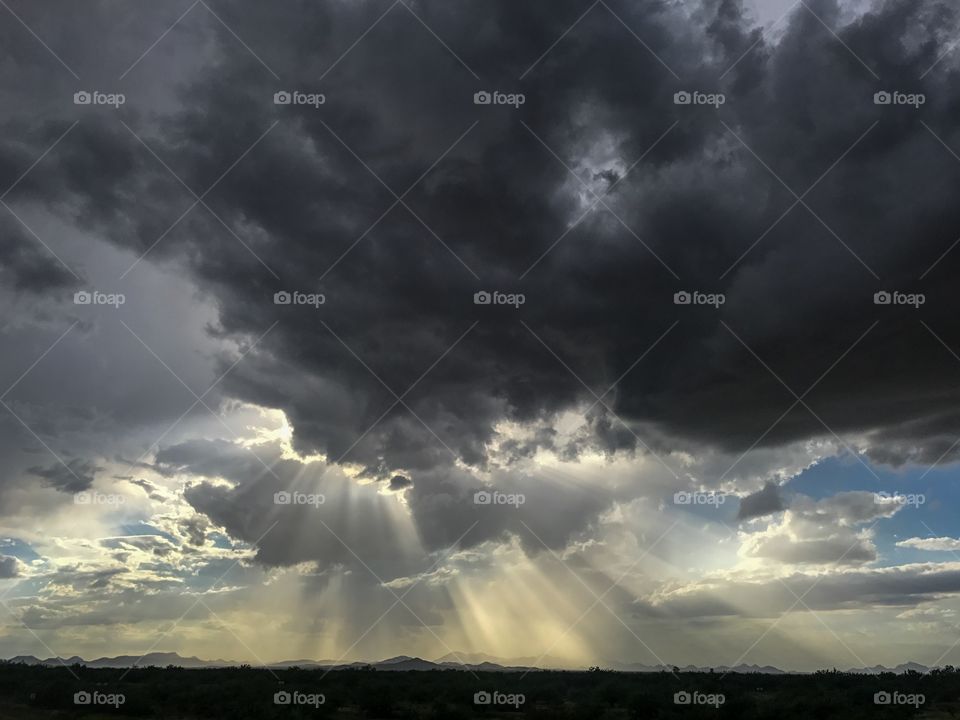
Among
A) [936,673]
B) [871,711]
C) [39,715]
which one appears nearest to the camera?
[39,715]

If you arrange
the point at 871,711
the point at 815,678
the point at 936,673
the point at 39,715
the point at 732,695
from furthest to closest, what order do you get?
the point at 815,678 → the point at 936,673 → the point at 732,695 → the point at 871,711 → the point at 39,715

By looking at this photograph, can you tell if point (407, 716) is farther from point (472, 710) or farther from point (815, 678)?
point (815, 678)

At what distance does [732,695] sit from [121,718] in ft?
113

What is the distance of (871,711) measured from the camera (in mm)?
46562

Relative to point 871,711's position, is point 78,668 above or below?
above

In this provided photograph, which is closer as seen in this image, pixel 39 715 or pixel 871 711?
pixel 39 715

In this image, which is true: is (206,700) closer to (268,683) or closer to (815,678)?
(268,683)

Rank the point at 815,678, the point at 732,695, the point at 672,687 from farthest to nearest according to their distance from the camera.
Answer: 1. the point at 815,678
2. the point at 672,687
3. the point at 732,695

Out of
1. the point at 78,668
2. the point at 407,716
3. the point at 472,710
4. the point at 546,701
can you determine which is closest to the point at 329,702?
the point at 407,716

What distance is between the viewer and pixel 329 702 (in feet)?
159

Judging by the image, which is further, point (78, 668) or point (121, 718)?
point (78, 668)

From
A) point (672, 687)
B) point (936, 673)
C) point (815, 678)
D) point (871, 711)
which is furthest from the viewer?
point (815, 678)

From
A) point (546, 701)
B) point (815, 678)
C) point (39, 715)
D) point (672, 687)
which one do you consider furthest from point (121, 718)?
point (815, 678)

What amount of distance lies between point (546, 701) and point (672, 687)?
8900 millimetres
